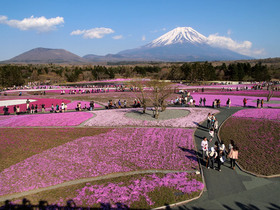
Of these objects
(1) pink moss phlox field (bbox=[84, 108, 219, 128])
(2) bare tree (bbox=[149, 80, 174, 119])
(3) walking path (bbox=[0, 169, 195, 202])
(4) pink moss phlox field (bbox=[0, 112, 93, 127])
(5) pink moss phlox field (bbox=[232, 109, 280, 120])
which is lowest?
(3) walking path (bbox=[0, 169, 195, 202])

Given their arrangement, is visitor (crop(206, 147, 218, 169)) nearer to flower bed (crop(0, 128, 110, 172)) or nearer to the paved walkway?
the paved walkway

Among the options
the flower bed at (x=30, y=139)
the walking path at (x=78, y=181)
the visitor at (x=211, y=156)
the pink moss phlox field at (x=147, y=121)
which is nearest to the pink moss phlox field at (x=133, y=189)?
the walking path at (x=78, y=181)

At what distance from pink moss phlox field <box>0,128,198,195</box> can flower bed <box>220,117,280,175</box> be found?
420 centimetres

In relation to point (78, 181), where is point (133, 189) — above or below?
above

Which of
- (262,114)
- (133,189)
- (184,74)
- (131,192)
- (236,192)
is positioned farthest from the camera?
(184,74)

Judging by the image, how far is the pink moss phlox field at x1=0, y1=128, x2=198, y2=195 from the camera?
586 inches

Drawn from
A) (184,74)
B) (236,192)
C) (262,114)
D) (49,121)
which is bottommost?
(236,192)

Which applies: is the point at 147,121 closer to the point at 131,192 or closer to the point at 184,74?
the point at 131,192

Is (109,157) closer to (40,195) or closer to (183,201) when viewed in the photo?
(40,195)

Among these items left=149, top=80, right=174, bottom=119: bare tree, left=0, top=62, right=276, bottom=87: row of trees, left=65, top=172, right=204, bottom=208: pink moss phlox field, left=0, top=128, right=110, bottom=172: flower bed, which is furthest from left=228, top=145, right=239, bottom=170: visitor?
left=0, top=62, right=276, bottom=87: row of trees

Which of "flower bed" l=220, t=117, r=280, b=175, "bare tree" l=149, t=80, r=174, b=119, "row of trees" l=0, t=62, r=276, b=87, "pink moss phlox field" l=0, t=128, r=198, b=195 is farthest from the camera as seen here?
"row of trees" l=0, t=62, r=276, b=87

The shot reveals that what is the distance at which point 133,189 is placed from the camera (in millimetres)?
12953

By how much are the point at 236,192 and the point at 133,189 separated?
6297mm

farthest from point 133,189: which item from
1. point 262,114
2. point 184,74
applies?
A: point 184,74
